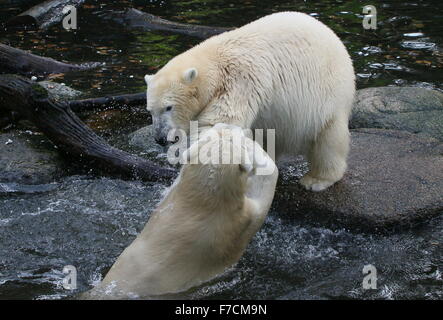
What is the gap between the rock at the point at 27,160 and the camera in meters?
6.61

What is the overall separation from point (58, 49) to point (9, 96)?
459 centimetres

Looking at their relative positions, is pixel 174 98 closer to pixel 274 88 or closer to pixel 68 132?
pixel 274 88

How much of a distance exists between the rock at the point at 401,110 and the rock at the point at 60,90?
361 cm

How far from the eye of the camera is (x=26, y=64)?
8922 millimetres

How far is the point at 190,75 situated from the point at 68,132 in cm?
219

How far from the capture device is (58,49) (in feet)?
36.6

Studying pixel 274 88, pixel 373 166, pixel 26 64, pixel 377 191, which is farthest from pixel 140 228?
pixel 26 64

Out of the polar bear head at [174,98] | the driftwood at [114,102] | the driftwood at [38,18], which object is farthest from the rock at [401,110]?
the driftwood at [38,18]

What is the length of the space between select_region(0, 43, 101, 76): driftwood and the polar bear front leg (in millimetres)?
4558

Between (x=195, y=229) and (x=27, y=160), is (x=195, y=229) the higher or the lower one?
the higher one

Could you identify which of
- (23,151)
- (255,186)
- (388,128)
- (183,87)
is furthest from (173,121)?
(388,128)

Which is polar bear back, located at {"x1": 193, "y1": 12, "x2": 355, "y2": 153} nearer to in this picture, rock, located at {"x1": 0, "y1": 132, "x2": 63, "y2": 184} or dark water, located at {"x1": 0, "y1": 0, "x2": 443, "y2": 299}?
dark water, located at {"x1": 0, "y1": 0, "x2": 443, "y2": 299}

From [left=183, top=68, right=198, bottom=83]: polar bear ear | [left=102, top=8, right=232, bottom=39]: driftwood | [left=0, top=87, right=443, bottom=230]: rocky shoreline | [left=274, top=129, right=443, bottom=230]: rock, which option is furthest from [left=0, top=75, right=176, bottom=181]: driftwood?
[left=102, top=8, right=232, bottom=39]: driftwood

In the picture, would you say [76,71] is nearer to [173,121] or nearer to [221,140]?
[173,121]
